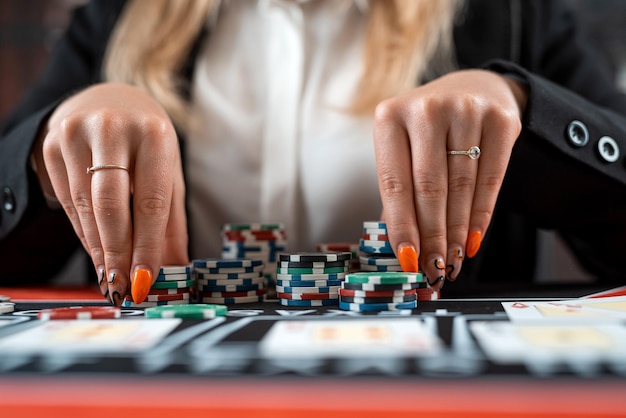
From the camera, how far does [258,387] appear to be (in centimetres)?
47

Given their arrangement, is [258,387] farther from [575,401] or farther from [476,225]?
[476,225]

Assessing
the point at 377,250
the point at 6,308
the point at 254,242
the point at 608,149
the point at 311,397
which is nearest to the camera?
the point at 311,397

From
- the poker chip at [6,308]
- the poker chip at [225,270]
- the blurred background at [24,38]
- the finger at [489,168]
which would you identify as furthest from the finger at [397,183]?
the blurred background at [24,38]

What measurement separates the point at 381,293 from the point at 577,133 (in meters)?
0.51

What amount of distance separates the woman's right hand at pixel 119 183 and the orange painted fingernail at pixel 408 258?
36cm

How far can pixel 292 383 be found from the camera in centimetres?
48

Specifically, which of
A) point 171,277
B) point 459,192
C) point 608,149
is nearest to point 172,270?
point 171,277

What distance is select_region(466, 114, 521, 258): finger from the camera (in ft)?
3.17

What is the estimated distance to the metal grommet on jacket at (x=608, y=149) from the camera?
1.12 meters

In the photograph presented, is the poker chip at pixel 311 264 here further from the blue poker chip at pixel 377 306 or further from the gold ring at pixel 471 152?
the gold ring at pixel 471 152

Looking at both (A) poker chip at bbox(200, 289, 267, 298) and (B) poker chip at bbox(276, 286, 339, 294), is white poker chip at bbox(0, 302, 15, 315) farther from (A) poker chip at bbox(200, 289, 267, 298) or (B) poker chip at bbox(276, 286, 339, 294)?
(B) poker chip at bbox(276, 286, 339, 294)

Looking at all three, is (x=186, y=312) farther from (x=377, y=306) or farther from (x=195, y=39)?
(x=195, y=39)

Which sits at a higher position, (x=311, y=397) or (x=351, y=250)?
(x=351, y=250)

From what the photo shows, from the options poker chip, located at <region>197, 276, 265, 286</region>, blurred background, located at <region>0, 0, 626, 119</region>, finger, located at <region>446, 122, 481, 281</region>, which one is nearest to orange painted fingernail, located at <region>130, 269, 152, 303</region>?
poker chip, located at <region>197, 276, 265, 286</region>
